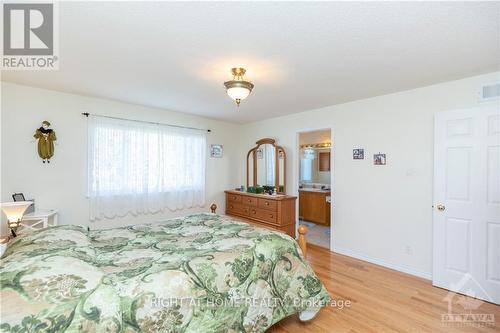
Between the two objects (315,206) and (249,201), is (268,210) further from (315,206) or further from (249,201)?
(315,206)

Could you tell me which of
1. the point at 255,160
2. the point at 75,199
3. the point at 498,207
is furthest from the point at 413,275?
the point at 75,199

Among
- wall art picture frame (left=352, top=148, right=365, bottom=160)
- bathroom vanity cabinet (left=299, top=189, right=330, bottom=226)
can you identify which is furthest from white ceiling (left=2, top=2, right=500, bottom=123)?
bathroom vanity cabinet (left=299, top=189, right=330, bottom=226)

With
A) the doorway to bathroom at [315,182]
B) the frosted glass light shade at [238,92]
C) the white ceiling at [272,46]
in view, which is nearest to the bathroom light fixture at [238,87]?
the frosted glass light shade at [238,92]

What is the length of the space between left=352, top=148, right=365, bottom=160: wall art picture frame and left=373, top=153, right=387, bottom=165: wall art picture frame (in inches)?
6.9

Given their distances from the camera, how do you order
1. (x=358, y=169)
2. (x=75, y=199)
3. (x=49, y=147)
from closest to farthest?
1. (x=49, y=147)
2. (x=75, y=199)
3. (x=358, y=169)

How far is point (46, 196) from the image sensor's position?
3.18 m

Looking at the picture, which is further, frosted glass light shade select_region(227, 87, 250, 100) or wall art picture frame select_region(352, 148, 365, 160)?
wall art picture frame select_region(352, 148, 365, 160)

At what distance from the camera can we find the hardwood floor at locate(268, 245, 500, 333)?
2.04 meters

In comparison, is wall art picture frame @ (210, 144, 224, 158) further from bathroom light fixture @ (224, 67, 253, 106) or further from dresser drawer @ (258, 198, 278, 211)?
bathroom light fixture @ (224, 67, 253, 106)

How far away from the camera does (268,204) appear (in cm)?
430

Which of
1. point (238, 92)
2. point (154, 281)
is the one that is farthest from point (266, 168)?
point (154, 281)

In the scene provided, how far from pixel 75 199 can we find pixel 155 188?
1.14m

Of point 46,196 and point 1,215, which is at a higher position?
point 46,196

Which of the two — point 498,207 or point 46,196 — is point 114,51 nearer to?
point 46,196
